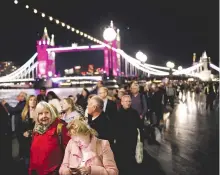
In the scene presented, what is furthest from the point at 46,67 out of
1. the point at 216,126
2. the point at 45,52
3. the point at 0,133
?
the point at 0,133

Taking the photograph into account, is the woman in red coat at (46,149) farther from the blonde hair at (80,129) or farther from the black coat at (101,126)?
the black coat at (101,126)

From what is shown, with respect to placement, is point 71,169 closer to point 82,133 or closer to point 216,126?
point 82,133

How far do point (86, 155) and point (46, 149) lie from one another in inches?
24.2

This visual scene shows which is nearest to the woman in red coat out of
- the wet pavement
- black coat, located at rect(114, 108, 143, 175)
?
black coat, located at rect(114, 108, 143, 175)

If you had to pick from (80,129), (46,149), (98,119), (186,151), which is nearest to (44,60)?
(186,151)

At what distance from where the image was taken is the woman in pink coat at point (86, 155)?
2441mm

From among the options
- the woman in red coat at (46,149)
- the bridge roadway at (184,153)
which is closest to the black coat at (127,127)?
the bridge roadway at (184,153)

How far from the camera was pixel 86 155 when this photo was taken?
253cm

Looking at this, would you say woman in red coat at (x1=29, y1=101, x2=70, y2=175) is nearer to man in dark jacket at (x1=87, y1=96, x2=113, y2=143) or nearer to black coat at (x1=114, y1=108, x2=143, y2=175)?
man in dark jacket at (x1=87, y1=96, x2=113, y2=143)

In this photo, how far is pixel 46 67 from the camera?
2655 inches

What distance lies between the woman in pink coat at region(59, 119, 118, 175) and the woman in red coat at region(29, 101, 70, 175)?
402mm

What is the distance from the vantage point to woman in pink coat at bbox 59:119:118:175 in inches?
96.1

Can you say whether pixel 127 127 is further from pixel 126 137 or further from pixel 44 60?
pixel 44 60

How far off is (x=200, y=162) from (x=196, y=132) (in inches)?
130
